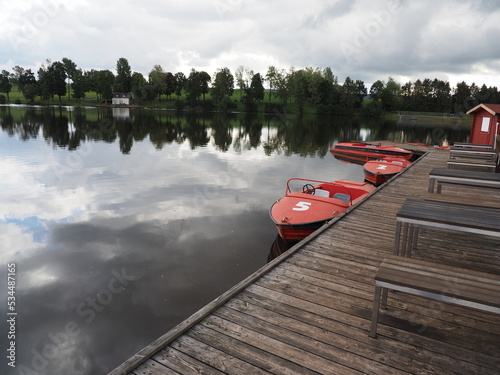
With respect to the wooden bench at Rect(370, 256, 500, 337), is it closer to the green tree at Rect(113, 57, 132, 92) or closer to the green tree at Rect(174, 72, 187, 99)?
the green tree at Rect(174, 72, 187, 99)

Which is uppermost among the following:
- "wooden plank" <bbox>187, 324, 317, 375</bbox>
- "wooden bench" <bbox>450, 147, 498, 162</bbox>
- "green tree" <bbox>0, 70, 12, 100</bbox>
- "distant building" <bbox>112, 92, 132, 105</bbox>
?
"green tree" <bbox>0, 70, 12, 100</bbox>

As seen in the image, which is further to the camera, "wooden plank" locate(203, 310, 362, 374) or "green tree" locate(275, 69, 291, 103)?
"green tree" locate(275, 69, 291, 103)

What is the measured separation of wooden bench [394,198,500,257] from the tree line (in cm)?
9077

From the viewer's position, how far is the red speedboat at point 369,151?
24.2 metres

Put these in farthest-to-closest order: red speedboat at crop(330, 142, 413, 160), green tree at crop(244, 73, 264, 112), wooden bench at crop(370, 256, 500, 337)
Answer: green tree at crop(244, 73, 264, 112)
red speedboat at crop(330, 142, 413, 160)
wooden bench at crop(370, 256, 500, 337)

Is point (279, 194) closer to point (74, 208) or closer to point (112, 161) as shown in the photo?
point (74, 208)

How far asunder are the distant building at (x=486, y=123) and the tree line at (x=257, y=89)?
6789 centimetres

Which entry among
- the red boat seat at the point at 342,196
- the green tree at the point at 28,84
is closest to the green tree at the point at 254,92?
the green tree at the point at 28,84

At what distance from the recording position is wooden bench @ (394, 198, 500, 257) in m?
3.81

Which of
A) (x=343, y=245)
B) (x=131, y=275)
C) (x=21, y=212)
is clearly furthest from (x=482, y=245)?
(x=21, y=212)

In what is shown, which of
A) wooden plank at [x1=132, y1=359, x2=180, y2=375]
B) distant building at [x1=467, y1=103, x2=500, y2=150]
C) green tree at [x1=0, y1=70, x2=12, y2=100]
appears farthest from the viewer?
green tree at [x1=0, y1=70, x2=12, y2=100]

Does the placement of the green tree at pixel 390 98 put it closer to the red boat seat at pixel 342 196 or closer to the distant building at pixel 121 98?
the distant building at pixel 121 98

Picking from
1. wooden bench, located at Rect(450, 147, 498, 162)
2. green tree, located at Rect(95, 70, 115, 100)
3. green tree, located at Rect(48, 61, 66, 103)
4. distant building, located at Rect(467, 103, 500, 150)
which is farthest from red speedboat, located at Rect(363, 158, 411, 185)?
green tree, located at Rect(48, 61, 66, 103)

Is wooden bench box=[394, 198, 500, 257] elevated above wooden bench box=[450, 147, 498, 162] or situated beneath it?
situated beneath
